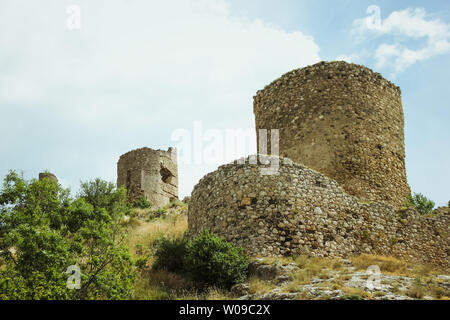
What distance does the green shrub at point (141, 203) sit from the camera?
22609 millimetres

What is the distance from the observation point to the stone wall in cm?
1018

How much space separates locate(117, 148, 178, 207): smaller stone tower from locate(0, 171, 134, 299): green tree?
12.6 meters

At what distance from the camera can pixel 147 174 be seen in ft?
77.9

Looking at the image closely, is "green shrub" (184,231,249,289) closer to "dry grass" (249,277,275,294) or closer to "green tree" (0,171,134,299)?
"dry grass" (249,277,275,294)

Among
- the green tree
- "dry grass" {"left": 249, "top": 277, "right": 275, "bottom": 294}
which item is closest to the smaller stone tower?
the green tree

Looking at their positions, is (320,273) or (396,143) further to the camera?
(396,143)

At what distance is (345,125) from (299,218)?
4197 millimetres

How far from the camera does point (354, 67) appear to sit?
1411cm

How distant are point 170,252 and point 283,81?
6788 millimetres

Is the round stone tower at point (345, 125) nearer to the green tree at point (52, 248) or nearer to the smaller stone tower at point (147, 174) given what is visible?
the green tree at point (52, 248)

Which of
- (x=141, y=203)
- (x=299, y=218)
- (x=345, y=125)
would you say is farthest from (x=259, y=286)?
(x=141, y=203)

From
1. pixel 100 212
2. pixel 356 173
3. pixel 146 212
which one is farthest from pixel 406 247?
pixel 146 212

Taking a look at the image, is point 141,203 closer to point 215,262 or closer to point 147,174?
point 147,174
